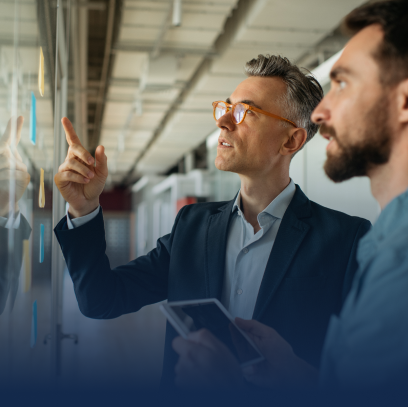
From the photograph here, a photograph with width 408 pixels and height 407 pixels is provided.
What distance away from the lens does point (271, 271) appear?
1.21 metres

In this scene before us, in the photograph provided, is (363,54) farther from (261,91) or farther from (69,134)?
(69,134)

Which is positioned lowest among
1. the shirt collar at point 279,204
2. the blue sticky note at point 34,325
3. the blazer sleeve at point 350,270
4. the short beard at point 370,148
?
the blue sticky note at point 34,325

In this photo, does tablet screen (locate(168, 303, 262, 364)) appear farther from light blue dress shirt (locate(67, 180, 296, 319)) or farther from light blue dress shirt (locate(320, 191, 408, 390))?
light blue dress shirt (locate(67, 180, 296, 319))

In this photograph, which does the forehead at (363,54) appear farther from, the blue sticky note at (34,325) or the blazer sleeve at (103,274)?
the blue sticky note at (34,325)

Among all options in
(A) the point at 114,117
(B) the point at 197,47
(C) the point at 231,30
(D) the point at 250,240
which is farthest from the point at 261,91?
(A) the point at 114,117

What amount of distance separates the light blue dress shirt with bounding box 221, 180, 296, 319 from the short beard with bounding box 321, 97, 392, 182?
0.53 meters

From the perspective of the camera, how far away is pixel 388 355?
0.60 m

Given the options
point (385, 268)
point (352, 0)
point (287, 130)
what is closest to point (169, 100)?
point (352, 0)

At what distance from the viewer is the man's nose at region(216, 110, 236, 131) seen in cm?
146

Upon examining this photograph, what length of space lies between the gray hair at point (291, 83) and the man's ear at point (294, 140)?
0.03 metres

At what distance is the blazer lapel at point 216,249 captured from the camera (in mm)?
1274

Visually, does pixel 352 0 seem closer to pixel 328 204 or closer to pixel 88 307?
pixel 328 204

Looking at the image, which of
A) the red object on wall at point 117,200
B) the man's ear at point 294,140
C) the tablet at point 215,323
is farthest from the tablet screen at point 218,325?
the red object on wall at point 117,200

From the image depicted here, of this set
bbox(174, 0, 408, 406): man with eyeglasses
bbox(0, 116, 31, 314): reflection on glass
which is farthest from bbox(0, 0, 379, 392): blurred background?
bbox(174, 0, 408, 406): man with eyeglasses
